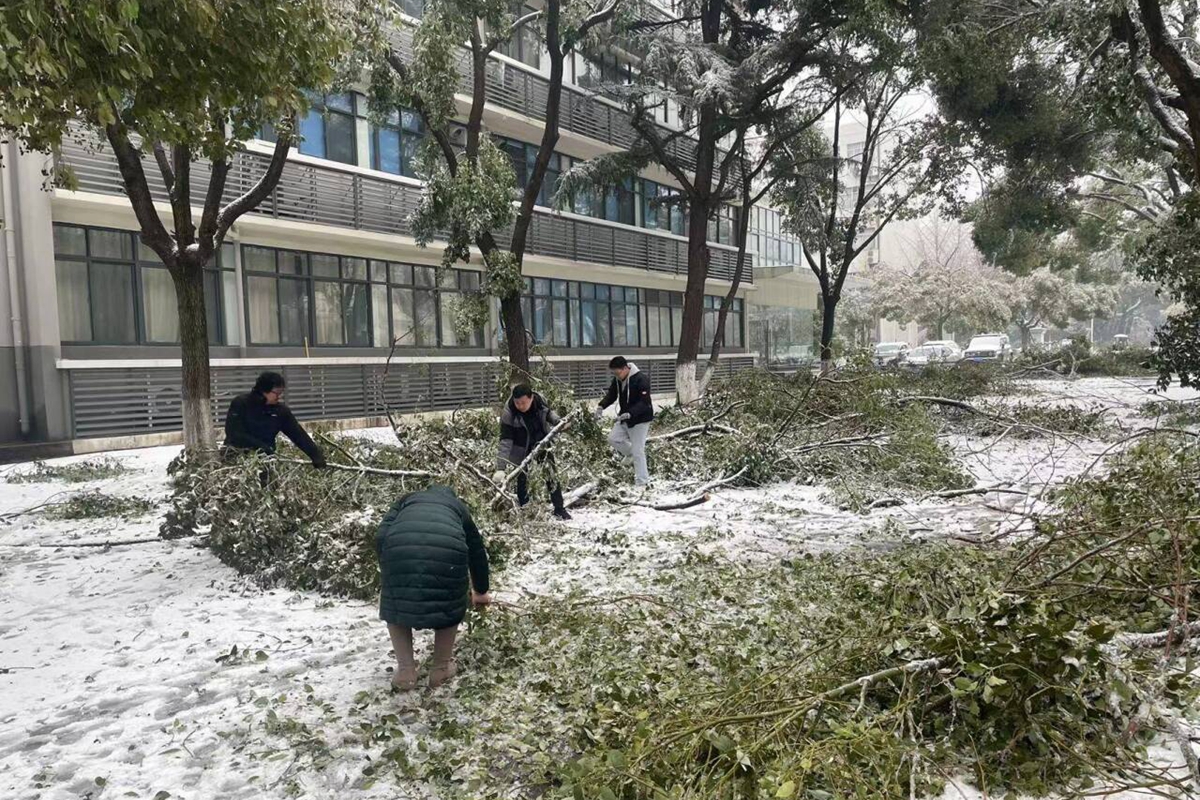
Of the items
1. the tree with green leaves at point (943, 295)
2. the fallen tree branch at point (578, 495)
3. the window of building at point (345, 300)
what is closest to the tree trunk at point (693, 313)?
the window of building at point (345, 300)

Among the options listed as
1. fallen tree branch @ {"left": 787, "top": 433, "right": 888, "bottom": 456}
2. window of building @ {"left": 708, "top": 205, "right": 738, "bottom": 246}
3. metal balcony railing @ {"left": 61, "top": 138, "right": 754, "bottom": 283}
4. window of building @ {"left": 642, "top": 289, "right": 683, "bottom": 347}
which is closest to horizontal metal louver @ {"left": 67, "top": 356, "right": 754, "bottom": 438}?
metal balcony railing @ {"left": 61, "top": 138, "right": 754, "bottom": 283}

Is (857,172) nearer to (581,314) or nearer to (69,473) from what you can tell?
(581,314)

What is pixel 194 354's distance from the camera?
938 cm

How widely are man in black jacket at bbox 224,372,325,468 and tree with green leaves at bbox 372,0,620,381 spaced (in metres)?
4.28

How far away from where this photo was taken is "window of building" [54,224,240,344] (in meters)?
13.8

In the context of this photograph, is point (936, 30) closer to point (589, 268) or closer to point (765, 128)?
point (765, 128)

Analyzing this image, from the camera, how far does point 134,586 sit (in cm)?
610

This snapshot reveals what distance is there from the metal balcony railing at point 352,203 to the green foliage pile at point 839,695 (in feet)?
28.4

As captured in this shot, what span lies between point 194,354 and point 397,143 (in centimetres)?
1073

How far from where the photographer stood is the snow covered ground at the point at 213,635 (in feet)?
11.1

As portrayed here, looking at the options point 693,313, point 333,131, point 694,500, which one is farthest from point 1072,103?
point 333,131

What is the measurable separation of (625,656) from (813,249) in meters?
21.2

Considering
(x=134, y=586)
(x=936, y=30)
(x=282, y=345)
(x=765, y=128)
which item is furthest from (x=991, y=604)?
(x=765, y=128)

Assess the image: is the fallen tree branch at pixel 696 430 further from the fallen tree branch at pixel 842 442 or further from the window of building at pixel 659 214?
the window of building at pixel 659 214
